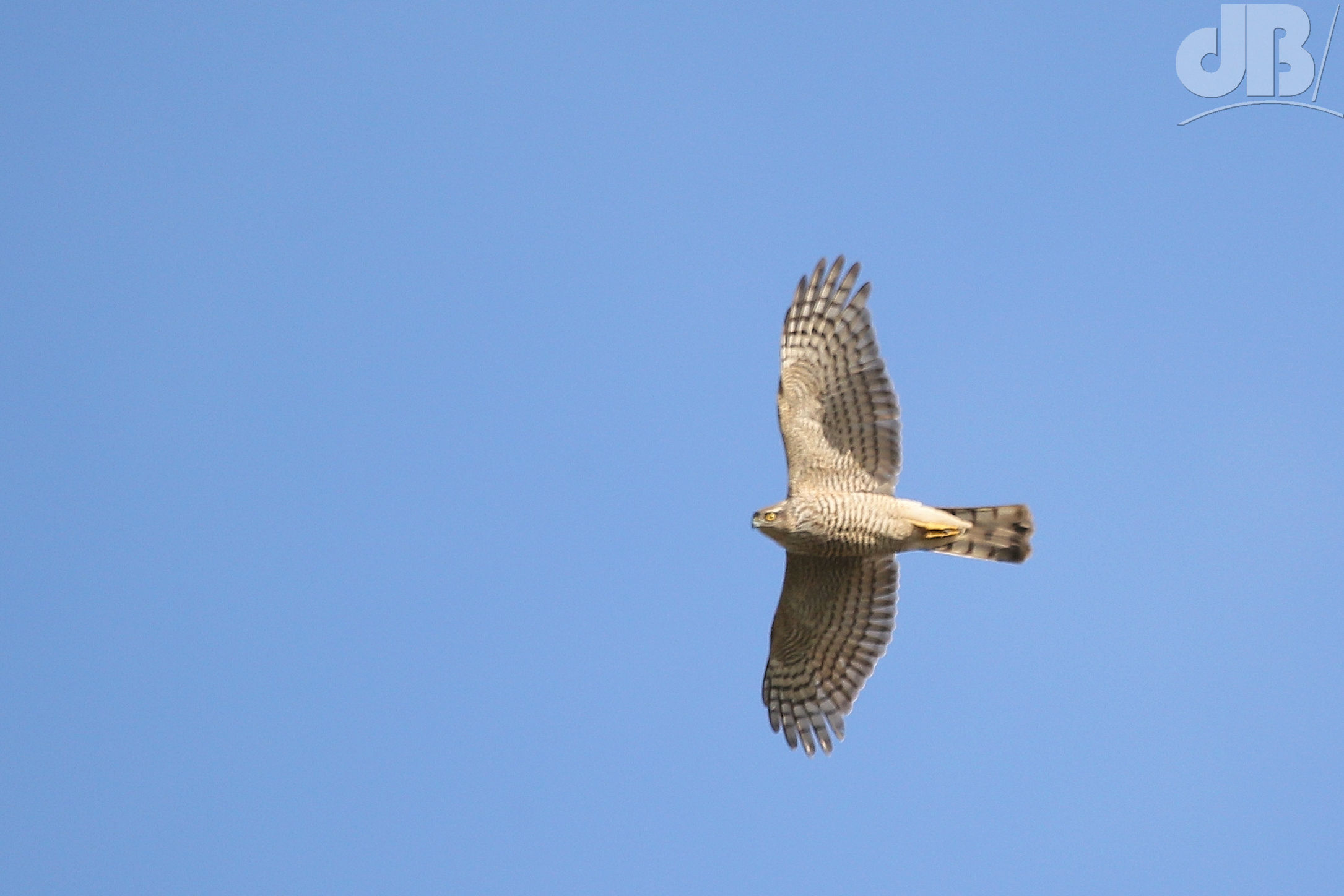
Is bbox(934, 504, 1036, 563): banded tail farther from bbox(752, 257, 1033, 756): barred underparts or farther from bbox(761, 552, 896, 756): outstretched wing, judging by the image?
bbox(761, 552, 896, 756): outstretched wing

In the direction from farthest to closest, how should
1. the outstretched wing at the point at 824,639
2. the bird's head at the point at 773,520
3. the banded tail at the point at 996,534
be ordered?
the outstretched wing at the point at 824,639, the banded tail at the point at 996,534, the bird's head at the point at 773,520

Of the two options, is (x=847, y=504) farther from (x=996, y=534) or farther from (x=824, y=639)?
(x=824, y=639)

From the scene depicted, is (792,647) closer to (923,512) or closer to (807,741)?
(807,741)

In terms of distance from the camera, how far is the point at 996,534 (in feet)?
42.1

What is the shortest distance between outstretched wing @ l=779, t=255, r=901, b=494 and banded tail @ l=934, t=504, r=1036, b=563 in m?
0.77

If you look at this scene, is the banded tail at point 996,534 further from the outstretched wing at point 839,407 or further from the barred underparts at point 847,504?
the outstretched wing at point 839,407

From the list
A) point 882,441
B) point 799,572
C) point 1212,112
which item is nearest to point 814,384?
point 882,441


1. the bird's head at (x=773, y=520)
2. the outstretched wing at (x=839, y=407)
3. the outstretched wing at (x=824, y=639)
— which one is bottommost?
the outstretched wing at (x=824, y=639)

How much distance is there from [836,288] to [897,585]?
2710 millimetres

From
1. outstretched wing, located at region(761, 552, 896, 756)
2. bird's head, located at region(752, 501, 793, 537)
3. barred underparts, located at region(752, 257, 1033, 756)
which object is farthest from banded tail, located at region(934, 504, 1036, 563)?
bird's head, located at region(752, 501, 793, 537)

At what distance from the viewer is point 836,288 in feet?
43.2

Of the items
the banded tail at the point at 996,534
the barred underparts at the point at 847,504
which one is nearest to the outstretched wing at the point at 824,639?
the barred underparts at the point at 847,504

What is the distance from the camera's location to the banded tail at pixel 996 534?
12781 millimetres

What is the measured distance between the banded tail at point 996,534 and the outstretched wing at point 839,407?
2.53 feet
